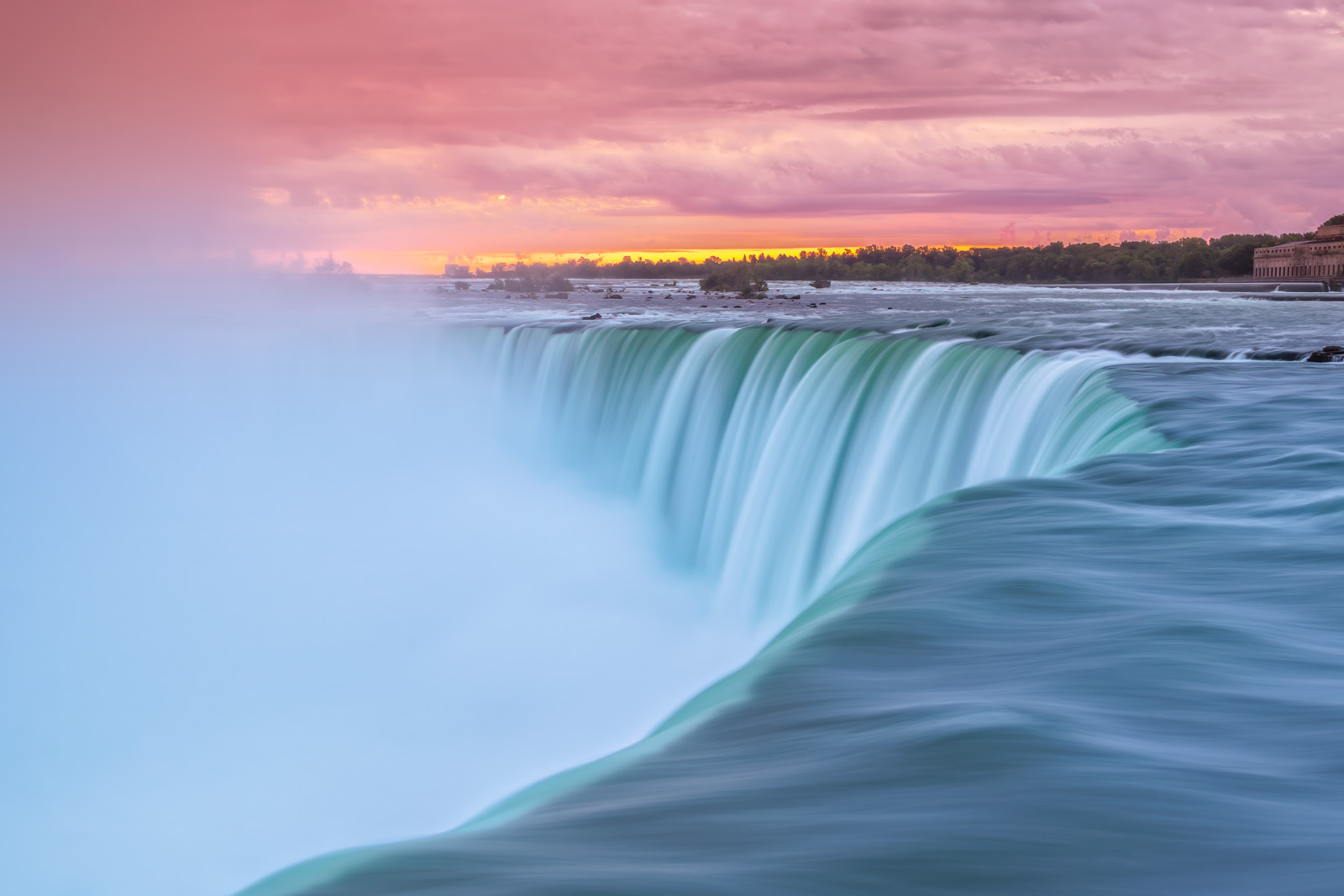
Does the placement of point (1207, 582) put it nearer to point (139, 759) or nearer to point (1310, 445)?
point (1310, 445)

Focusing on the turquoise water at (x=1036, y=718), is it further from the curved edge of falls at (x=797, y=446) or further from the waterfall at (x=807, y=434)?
the waterfall at (x=807, y=434)

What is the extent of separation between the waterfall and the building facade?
52.6m

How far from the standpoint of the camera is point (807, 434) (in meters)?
16.3

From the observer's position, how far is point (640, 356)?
25.1 metres

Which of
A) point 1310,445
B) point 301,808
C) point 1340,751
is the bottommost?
point 301,808

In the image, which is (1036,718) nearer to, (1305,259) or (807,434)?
(807,434)

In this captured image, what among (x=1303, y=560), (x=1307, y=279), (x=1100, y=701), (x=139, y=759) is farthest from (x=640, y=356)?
(x=1307, y=279)

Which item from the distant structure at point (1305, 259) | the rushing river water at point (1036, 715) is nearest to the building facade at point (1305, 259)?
the distant structure at point (1305, 259)

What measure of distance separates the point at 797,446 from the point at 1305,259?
63.0 meters

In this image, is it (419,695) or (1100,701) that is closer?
(1100,701)

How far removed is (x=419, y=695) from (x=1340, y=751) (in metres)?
12.2

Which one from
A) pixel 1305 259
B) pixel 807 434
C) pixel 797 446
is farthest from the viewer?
pixel 1305 259

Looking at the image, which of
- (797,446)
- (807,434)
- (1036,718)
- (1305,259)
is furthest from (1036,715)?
(1305,259)

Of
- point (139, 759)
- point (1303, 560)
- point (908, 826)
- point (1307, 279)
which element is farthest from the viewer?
point (1307, 279)
